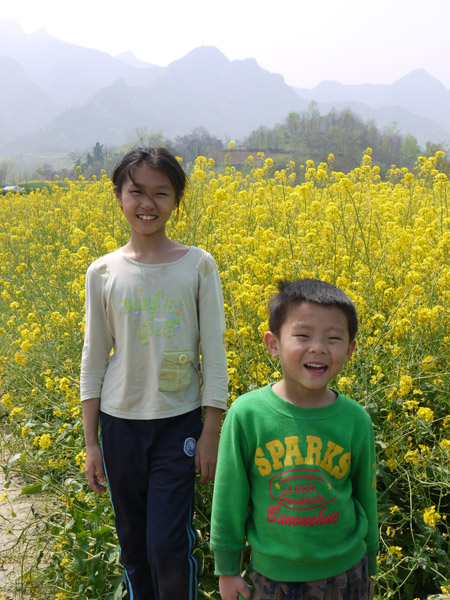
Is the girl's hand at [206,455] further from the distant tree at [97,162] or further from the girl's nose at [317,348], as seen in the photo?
the distant tree at [97,162]

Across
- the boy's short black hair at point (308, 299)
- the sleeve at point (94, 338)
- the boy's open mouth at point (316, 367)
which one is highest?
the boy's short black hair at point (308, 299)

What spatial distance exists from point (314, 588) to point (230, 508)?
249mm

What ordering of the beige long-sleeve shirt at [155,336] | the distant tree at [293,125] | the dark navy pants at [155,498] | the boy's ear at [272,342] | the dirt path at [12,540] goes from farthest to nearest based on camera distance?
the distant tree at [293,125]
the dirt path at [12,540]
the beige long-sleeve shirt at [155,336]
the dark navy pants at [155,498]
the boy's ear at [272,342]

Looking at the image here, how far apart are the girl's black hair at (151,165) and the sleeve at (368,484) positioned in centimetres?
89

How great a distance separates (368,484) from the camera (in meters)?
1.28

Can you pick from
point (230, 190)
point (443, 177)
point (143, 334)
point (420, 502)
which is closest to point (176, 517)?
point (143, 334)

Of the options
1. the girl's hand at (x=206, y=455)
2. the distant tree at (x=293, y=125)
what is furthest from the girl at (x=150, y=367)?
the distant tree at (x=293, y=125)

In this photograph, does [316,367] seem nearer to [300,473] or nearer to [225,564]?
[300,473]

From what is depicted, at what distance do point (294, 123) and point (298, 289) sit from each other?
60726mm

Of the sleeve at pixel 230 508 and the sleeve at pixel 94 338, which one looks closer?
the sleeve at pixel 230 508

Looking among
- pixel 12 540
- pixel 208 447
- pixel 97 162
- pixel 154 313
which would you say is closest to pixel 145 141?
pixel 12 540

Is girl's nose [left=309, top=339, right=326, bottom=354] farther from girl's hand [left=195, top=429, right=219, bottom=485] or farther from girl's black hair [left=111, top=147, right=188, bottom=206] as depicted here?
girl's black hair [left=111, top=147, right=188, bottom=206]

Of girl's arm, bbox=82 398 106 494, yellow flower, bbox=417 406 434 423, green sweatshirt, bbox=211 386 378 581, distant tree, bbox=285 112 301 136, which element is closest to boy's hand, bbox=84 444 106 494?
girl's arm, bbox=82 398 106 494

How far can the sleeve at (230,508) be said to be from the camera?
121cm
